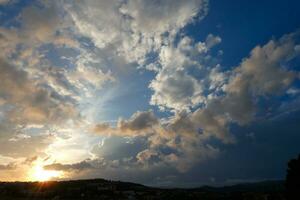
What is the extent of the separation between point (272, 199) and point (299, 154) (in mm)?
64311

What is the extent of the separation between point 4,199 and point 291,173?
540 ft

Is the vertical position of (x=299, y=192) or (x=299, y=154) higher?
(x=299, y=154)

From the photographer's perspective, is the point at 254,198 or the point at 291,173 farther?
the point at 254,198

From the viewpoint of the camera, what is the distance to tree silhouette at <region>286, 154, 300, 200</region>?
93312 mm

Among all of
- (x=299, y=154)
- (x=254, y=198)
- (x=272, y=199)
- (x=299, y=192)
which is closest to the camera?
(x=299, y=192)

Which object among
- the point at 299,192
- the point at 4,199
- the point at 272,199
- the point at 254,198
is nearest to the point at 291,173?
the point at 299,192

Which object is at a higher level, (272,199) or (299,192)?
(272,199)

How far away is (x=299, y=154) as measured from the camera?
98.4 m

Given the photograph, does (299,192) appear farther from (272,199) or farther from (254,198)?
(254,198)

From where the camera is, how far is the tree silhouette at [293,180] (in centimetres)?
9331

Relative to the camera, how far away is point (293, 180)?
9475 cm

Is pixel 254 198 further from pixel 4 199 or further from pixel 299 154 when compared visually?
pixel 4 199

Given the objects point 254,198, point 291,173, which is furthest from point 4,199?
point 291,173

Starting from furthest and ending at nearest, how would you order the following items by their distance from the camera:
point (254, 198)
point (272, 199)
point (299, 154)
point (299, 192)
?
1. point (254, 198)
2. point (272, 199)
3. point (299, 154)
4. point (299, 192)
